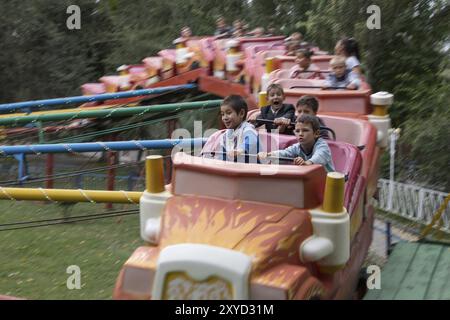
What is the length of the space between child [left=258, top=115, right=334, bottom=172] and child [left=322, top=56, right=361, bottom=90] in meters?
1.79

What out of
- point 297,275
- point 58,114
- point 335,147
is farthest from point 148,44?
point 297,275

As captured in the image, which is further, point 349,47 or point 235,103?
point 349,47

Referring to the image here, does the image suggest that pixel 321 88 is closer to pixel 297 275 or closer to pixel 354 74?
pixel 354 74

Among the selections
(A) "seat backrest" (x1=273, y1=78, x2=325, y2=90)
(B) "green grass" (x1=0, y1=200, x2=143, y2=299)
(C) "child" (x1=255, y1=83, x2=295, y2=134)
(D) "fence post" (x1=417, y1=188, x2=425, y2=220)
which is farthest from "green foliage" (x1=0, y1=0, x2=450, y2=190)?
(C) "child" (x1=255, y1=83, x2=295, y2=134)

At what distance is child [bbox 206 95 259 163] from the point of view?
3031mm

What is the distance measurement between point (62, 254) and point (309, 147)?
2.80 metres

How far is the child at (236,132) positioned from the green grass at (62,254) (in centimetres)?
149

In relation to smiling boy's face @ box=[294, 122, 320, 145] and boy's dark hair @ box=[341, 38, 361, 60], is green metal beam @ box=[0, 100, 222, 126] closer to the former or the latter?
boy's dark hair @ box=[341, 38, 361, 60]

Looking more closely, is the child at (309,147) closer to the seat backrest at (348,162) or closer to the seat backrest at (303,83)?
the seat backrest at (348,162)

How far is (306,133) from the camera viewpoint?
2963 millimetres

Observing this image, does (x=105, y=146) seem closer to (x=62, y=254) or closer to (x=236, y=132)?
(x=62, y=254)

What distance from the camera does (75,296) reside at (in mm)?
3980

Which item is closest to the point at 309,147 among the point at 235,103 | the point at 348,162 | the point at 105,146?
the point at 348,162

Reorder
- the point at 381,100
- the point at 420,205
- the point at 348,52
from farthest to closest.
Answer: the point at 420,205 → the point at 348,52 → the point at 381,100
